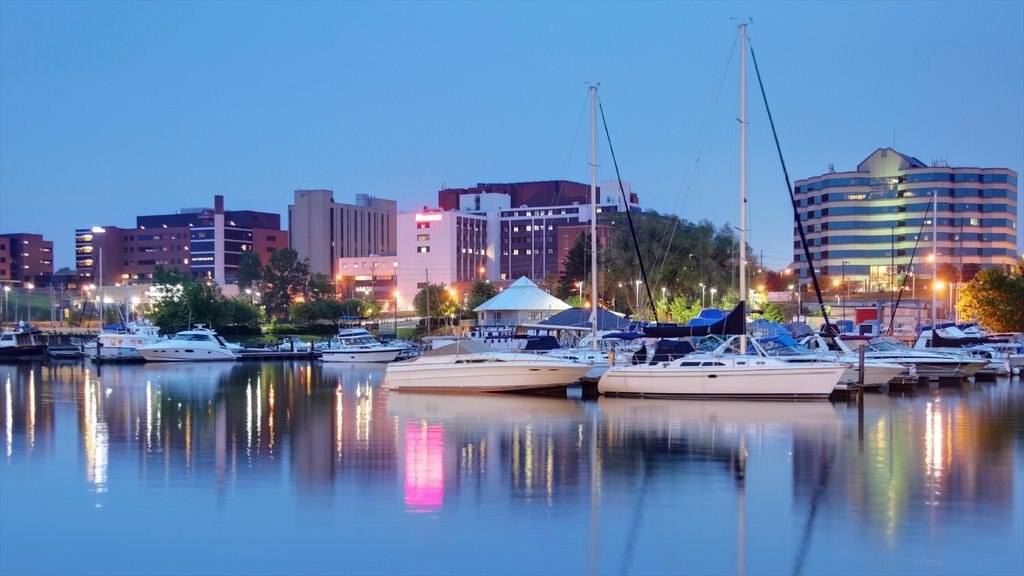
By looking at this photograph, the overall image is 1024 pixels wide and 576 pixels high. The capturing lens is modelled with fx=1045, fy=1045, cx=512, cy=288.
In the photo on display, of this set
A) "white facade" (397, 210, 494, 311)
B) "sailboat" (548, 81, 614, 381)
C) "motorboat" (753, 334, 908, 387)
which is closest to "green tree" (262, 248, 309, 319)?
"white facade" (397, 210, 494, 311)

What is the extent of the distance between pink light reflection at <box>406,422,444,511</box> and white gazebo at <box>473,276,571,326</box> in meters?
47.9

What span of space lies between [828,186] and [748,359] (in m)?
135

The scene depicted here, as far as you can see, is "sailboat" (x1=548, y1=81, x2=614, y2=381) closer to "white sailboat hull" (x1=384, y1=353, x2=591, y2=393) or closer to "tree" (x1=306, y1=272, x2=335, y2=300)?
"white sailboat hull" (x1=384, y1=353, x2=591, y2=393)

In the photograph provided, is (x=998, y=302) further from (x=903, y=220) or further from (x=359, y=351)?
(x=903, y=220)

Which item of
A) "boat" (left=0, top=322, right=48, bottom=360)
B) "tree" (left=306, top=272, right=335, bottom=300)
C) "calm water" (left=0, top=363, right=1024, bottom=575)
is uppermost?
"tree" (left=306, top=272, right=335, bottom=300)

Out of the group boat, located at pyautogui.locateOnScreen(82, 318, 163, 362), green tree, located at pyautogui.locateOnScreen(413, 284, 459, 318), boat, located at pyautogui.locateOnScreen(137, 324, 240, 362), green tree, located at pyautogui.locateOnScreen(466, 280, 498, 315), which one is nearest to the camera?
boat, located at pyautogui.locateOnScreen(82, 318, 163, 362)

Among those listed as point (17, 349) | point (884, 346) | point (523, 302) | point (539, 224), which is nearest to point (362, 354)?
point (523, 302)

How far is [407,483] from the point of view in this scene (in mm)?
20719

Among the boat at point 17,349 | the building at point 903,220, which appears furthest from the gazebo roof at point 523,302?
the building at point 903,220

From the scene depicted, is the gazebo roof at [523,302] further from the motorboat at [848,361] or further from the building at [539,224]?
the building at [539,224]

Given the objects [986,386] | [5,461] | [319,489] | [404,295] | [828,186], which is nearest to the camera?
[319,489]

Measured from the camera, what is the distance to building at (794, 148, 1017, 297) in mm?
155625

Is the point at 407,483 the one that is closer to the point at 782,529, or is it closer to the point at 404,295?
the point at 782,529

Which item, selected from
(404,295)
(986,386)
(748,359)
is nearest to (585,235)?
(986,386)
